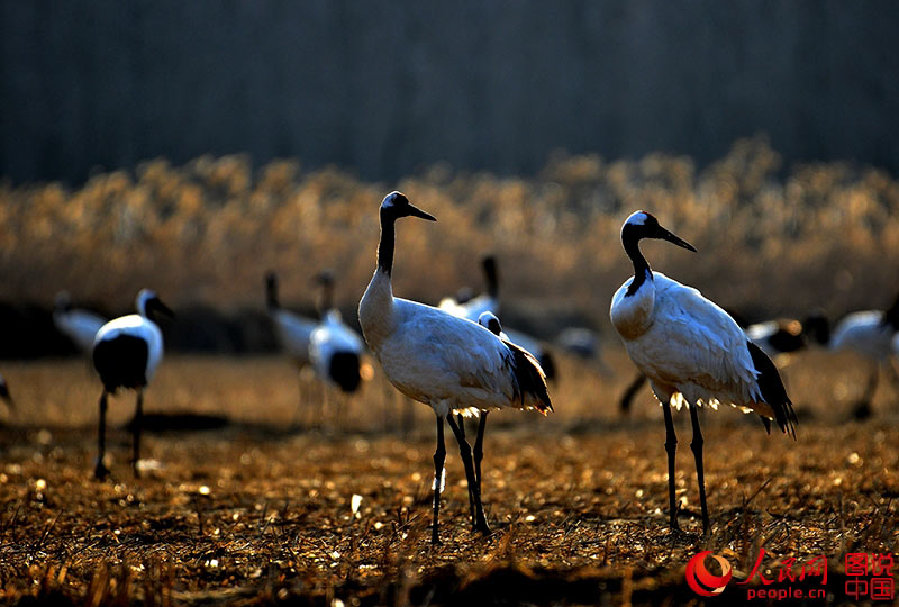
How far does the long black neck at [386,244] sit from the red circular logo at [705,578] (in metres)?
2.33

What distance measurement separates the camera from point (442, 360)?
5.75m

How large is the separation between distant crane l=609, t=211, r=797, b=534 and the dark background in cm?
3857

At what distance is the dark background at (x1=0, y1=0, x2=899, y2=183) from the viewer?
45.7 metres

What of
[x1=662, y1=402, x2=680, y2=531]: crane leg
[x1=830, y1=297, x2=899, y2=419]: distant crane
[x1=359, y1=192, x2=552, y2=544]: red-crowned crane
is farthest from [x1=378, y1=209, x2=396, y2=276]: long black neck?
[x1=830, y1=297, x2=899, y2=419]: distant crane

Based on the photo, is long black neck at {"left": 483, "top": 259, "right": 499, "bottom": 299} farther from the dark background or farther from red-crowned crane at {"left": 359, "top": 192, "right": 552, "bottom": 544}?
the dark background

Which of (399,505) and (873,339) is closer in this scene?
(399,505)

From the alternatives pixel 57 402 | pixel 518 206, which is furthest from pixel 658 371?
pixel 518 206

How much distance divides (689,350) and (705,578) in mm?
1765

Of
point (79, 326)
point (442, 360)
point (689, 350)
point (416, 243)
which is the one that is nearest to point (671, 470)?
point (689, 350)

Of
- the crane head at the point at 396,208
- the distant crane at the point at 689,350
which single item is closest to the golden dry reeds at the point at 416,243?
the crane head at the point at 396,208

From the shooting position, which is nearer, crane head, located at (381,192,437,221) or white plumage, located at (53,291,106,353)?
crane head, located at (381,192,437,221)

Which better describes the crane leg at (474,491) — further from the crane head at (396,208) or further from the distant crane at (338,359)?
the distant crane at (338,359)

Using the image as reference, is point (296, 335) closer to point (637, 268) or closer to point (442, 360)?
point (442, 360)

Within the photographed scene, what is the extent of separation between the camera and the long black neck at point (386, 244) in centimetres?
595
